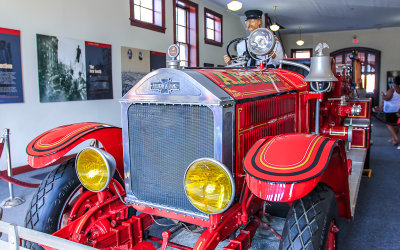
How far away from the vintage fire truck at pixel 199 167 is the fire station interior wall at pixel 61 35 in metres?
3.02

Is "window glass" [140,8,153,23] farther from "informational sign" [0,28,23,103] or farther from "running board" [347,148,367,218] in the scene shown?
"running board" [347,148,367,218]

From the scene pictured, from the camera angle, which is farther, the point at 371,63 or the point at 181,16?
the point at 371,63

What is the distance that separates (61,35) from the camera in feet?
17.2

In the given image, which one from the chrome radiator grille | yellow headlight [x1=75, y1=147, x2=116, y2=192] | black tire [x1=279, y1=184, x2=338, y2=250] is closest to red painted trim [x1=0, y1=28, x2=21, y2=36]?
yellow headlight [x1=75, y1=147, x2=116, y2=192]

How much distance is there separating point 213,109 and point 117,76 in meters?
5.04

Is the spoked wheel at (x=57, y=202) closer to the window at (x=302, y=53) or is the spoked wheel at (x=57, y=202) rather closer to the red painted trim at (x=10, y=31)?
the red painted trim at (x=10, y=31)

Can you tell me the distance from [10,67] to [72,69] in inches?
39.4

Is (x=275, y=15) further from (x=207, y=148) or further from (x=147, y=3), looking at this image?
(x=207, y=148)

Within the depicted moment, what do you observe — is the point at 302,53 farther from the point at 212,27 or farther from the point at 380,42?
the point at 212,27

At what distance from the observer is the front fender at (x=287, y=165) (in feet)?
4.35

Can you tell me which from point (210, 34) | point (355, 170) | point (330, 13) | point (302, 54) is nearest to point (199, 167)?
point (355, 170)

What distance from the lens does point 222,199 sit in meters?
1.51

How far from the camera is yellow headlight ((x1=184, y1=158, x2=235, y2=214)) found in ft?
4.92

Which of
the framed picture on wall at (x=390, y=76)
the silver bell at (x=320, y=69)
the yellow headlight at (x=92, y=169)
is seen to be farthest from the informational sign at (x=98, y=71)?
the framed picture on wall at (x=390, y=76)
